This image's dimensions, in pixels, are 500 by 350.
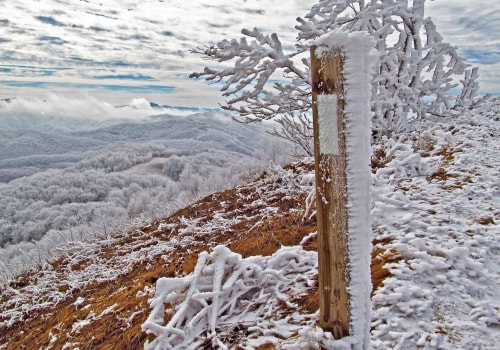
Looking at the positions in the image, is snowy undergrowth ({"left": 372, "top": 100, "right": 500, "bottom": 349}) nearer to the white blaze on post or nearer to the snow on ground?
the snow on ground

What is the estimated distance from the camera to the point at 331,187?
5.82 feet

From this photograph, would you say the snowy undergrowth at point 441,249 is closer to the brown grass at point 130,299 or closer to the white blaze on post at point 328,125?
the brown grass at point 130,299

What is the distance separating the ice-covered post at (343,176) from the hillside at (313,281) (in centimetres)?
22

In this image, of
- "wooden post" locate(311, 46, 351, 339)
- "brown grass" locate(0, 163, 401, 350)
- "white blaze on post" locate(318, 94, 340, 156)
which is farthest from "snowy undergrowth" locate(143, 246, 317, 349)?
"white blaze on post" locate(318, 94, 340, 156)

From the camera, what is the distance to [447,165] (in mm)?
4953

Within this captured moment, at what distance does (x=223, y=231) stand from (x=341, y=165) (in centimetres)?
430

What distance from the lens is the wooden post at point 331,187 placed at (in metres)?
1.68

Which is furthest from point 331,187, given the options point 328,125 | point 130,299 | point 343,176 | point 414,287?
point 130,299

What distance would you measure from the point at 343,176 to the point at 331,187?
8 centimetres

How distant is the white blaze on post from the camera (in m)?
1.69

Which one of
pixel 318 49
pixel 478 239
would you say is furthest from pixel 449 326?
pixel 318 49

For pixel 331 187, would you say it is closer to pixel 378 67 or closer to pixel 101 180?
pixel 378 67

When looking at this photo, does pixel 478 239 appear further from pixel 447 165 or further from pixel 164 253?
pixel 164 253

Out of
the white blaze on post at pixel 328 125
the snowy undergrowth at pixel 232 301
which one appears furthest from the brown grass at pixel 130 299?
the white blaze on post at pixel 328 125
